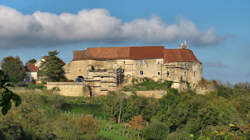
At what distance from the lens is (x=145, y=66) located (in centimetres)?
5528

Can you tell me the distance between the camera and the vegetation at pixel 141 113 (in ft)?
129

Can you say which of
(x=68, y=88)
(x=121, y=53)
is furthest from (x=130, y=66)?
(x=68, y=88)

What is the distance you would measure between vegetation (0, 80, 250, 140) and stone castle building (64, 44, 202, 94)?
2714 millimetres

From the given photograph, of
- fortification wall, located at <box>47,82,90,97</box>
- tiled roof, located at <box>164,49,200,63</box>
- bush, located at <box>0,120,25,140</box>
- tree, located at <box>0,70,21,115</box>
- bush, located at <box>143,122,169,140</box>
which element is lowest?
bush, located at <box>143,122,169,140</box>

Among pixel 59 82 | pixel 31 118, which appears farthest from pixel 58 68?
pixel 31 118

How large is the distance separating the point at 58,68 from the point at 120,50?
30.4ft

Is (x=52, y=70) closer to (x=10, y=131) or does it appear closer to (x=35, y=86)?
(x=35, y=86)

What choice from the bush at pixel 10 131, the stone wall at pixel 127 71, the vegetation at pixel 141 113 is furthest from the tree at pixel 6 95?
the stone wall at pixel 127 71

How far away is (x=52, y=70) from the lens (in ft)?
179

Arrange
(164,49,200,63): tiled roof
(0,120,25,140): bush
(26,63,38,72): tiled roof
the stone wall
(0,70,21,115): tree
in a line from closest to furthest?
(0,70,21,115): tree → (0,120,25,140): bush → the stone wall → (164,49,200,63): tiled roof → (26,63,38,72): tiled roof

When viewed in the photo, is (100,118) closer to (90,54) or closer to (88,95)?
(88,95)

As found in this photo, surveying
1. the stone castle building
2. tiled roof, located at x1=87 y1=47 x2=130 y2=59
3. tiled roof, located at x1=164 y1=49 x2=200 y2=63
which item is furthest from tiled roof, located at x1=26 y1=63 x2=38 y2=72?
tiled roof, located at x1=164 y1=49 x2=200 y2=63

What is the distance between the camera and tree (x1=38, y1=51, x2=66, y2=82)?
54.4 m

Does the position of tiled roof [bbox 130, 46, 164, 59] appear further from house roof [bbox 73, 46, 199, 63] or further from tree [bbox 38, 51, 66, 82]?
tree [bbox 38, 51, 66, 82]
